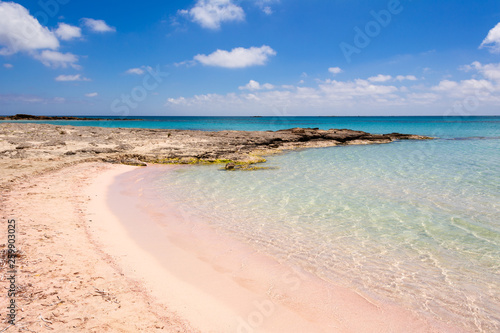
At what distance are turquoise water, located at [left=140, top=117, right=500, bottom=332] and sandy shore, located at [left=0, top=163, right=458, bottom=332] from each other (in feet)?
2.34

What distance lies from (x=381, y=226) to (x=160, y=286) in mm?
6372

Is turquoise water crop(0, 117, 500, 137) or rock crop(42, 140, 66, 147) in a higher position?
turquoise water crop(0, 117, 500, 137)

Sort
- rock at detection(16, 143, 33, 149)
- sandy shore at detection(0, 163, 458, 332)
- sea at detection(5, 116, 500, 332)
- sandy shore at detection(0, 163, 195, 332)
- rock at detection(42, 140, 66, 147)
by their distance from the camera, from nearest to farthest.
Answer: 1. sandy shore at detection(0, 163, 195, 332)
2. sandy shore at detection(0, 163, 458, 332)
3. sea at detection(5, 116, 500, 332)
4. rock at detection(16, 143, 33, 149)
5. rock at detection(42, 140, 66, 147)

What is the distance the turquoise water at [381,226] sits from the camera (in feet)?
16.9

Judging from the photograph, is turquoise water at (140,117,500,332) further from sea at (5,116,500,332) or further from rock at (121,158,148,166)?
rock at (121,158,148,166)

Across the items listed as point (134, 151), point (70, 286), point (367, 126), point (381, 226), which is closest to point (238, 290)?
point (70, 286)

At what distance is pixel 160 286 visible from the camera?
195 inches

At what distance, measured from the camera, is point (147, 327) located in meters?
3.77

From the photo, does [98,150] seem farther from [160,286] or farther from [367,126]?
[367,126]

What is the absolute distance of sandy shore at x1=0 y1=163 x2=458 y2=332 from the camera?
13.0 feet

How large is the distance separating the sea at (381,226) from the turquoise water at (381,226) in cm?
2

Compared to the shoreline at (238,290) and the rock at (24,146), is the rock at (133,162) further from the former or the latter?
the shoreline at (238,290)

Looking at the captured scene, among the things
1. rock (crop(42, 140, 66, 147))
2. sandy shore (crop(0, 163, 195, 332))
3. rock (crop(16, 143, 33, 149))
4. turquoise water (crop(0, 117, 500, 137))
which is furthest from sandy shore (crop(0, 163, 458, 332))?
turquoise water (crop(0, 117, 500, 137))

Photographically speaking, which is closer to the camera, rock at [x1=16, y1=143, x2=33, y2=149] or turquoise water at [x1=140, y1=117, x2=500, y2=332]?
turquoise water at [x1=140, y1=117, x2=500, y2=332]
